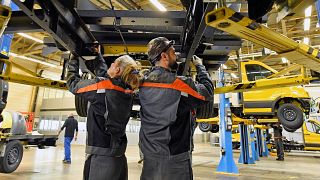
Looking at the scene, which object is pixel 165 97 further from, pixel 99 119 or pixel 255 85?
pixel 255 85

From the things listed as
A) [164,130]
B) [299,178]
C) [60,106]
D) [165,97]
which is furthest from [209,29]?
[60,106]

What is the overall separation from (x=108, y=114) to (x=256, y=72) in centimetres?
683

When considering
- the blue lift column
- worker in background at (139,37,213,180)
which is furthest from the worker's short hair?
the blue lift column

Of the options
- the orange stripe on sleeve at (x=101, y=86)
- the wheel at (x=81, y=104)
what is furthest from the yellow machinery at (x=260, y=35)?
the wheel at (x=81, y=104)

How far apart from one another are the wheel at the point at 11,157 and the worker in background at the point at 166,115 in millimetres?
5360

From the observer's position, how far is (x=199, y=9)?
2.19 meters

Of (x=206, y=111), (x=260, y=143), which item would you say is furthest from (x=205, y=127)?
(x=206, y=111)

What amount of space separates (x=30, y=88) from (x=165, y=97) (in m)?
20.4

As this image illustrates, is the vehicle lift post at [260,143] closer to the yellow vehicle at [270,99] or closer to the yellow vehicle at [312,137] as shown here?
the yellow vehicle at [312,137]

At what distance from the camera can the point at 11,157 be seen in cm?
597

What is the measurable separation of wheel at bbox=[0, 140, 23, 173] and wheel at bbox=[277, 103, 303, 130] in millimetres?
7883

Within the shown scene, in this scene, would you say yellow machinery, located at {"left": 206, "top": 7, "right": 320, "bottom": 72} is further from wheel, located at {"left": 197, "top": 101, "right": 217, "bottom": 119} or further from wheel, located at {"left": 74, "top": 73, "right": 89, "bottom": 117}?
wheel, located at {"left": 74, "top": 73, "right": 89, "bottom": 117}

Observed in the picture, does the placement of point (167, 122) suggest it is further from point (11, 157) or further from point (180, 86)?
point (11, 157)

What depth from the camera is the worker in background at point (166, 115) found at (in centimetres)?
180
